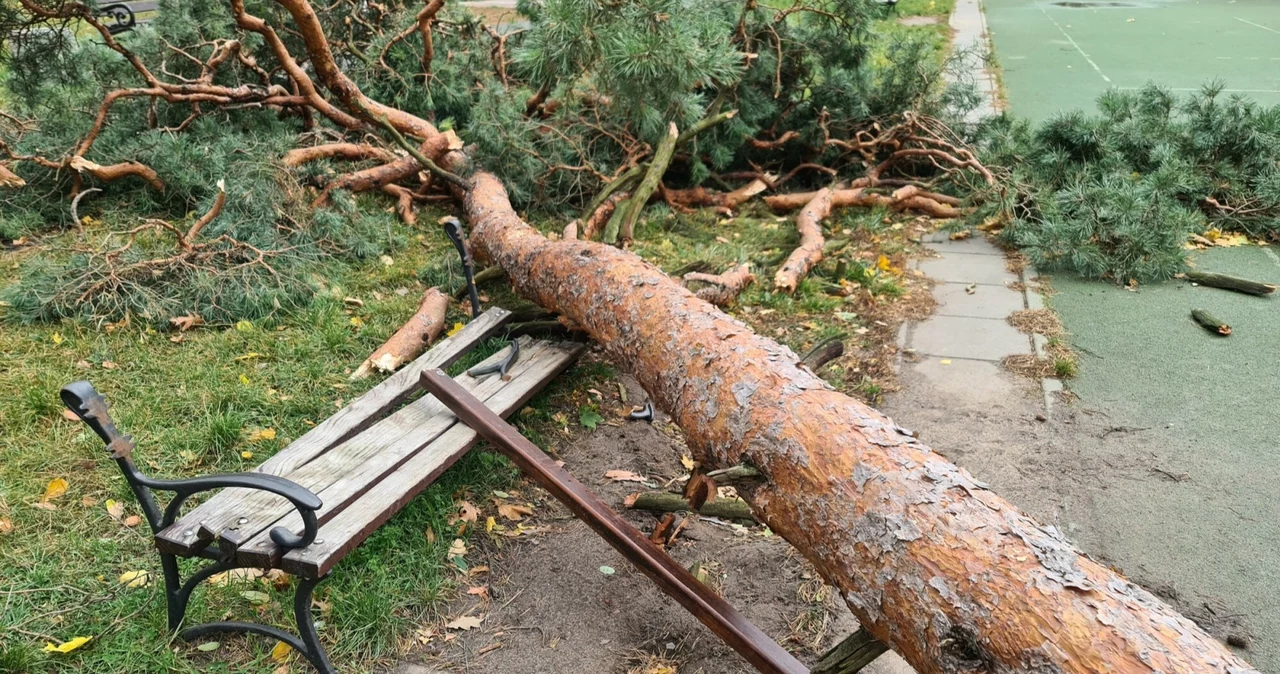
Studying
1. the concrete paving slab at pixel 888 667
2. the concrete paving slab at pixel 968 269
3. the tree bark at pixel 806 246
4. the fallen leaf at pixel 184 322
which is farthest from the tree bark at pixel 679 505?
the concrete paving slab at pixel 968 269

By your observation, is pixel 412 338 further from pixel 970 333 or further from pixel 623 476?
pixel 970 333

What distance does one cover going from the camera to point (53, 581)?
2537mm

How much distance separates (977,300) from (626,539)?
121 inches

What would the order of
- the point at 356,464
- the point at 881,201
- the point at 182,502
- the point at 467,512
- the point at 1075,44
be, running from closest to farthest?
the point at 182,502
the point at 356,464
the point at 467,512
the point at 881,201
the point at 1075,44

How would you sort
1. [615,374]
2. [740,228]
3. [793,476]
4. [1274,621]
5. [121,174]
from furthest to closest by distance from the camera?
[740,228] → [121,174] → [615,374] → [1274,621] → [793,476]

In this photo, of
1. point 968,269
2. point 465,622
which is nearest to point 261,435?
point 465,622

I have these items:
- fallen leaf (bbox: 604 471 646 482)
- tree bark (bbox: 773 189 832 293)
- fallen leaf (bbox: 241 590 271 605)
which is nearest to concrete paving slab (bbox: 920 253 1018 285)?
tree bark (bbox: 773 189 832 293)

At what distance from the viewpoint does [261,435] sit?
10.7 ft

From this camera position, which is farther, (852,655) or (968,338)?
(968,338)

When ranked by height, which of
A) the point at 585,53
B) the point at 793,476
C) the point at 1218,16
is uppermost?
the point at 585,53

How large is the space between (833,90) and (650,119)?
1.90 metres

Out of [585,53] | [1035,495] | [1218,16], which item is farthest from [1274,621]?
[1218,16]

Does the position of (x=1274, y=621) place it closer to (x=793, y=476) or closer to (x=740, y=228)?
(x=793, y=476)

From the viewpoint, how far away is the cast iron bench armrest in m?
1.98
